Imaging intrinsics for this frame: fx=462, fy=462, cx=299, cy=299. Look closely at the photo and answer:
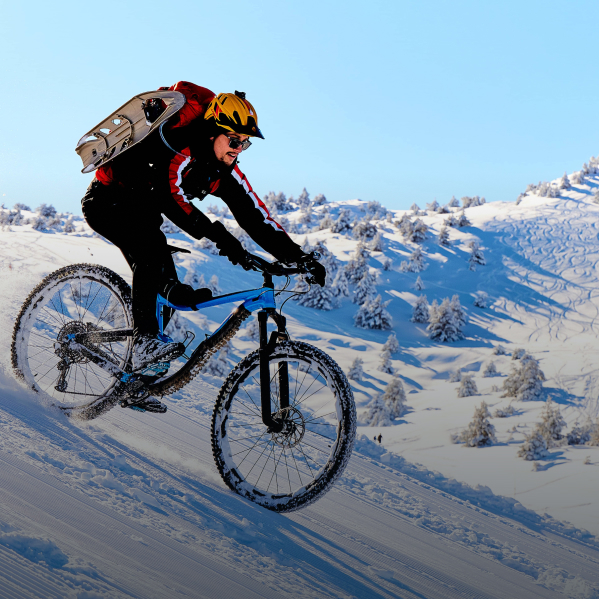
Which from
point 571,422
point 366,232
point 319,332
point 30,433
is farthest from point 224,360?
point 366,232

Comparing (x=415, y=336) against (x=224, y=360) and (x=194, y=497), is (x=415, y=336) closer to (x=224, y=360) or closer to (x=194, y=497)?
(x=224, y=360)

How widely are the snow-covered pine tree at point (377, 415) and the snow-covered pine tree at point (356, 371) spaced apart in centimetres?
603

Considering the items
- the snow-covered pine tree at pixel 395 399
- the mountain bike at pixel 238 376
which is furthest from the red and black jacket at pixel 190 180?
the snow-covered pine tree at pixel 395 399

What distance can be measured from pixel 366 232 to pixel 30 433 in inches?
2376

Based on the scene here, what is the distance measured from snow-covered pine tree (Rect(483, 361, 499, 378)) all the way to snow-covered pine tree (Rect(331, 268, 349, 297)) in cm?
1729

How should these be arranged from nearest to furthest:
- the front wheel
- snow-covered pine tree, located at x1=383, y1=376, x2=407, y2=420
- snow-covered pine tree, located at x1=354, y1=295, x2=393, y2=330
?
the front wheel < snow-covered pine tree, located at x1=383, y1=376, x2=407, y2=420 < snow-covered pine tree, located at x1=354, y1=295, x2=393, y2=330

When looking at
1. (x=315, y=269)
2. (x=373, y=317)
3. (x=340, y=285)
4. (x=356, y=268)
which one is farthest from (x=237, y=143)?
(x=356, y=268)

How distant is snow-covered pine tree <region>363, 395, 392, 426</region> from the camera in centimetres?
2653

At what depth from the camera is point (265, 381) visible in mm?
3613

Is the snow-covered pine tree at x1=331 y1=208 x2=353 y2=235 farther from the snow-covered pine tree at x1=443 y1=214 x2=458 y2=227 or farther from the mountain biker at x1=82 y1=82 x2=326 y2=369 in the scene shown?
the mountain biker at x1=82 y1=82 x2=326 y2=369

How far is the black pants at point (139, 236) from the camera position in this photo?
13.2ft

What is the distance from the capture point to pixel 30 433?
11.9 ft

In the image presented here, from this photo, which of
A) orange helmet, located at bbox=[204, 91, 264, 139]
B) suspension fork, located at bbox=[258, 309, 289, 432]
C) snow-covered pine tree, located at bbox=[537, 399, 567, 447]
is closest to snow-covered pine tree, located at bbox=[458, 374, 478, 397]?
snow-covered pine tree, located at bbox=[537, 399, 567, 447]

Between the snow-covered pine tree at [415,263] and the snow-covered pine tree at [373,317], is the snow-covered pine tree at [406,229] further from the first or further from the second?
the snow-covered pine tree at [373,317]
